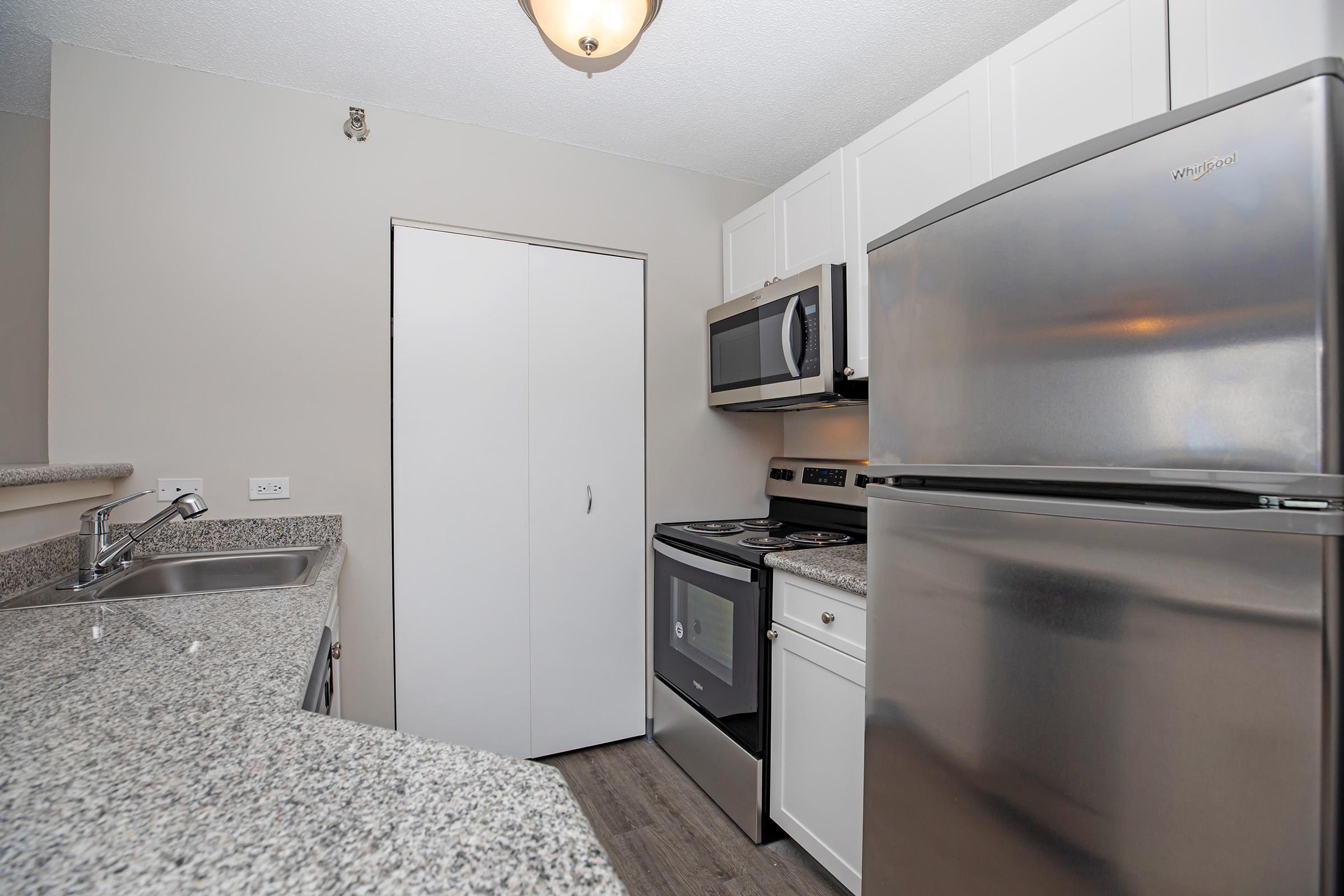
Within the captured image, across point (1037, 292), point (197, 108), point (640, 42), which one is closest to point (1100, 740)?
point (1037, 292)

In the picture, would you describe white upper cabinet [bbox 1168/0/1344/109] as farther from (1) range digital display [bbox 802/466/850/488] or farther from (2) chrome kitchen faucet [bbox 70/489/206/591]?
(2) chrome kitchen faucet [bbox 70/489/206/591]

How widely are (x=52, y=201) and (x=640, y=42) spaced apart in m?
1.91

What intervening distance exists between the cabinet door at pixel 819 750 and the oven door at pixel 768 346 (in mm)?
888

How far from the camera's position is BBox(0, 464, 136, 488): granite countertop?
134 cm

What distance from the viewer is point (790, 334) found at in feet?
6.91

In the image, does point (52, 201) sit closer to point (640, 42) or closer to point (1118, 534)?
point (640, 42)

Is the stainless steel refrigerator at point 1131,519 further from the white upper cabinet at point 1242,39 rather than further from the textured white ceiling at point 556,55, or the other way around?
the textured white ceiling at point 556,55

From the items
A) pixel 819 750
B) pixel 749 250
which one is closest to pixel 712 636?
pixel 819 750

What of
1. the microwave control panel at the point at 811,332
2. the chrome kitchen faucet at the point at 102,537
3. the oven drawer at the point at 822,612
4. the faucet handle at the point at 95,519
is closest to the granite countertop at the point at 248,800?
the chrome kitchen faucet at the point at 102,537

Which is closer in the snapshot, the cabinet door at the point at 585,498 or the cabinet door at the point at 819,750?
the cabinet door at the point at 819,750

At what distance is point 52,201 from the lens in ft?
6.10

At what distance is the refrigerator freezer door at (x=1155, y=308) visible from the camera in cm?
72

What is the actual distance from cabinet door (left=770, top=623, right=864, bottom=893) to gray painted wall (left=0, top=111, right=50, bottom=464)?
273 centimetres

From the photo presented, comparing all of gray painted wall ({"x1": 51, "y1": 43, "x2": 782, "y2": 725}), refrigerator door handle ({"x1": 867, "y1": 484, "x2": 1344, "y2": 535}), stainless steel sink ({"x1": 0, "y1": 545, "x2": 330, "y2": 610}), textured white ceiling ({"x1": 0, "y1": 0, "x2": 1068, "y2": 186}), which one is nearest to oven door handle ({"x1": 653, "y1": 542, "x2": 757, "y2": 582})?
refrigerator door handle ({"x1": 867, "y1": 484, "x2": 1344, "y2": 535})
